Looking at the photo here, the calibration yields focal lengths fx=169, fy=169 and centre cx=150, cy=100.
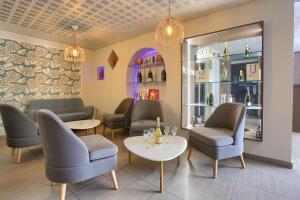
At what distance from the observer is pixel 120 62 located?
4.89m

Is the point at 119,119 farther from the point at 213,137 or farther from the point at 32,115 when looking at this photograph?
the point at 213,137

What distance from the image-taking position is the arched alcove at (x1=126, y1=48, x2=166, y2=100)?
4256 millimetres

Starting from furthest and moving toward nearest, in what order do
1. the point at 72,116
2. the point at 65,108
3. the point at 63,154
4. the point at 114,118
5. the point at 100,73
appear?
the point at 100,73
the point at 65,108
the point at 72,116
the point at 114,118
the point at 63,154

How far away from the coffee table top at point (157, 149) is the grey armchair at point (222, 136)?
309mm

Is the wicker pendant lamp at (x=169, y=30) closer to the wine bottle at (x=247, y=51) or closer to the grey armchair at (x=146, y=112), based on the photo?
the wine bottle at (x=247, y=51)

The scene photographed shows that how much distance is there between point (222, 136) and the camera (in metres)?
2.26

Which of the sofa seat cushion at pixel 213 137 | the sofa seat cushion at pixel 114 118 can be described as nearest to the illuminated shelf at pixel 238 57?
the sofa seat cushion at pixel 213 137

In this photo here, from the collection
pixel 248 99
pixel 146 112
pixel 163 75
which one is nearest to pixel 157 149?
pixel 146 112

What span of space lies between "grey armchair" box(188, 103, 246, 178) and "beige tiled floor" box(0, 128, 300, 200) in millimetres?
218

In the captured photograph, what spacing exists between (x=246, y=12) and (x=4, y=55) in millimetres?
5161

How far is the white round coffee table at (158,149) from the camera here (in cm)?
185

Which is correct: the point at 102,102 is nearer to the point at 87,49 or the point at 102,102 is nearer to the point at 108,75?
the point at 108,75

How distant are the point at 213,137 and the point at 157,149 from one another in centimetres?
77

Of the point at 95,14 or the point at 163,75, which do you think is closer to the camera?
the point at 95,14
